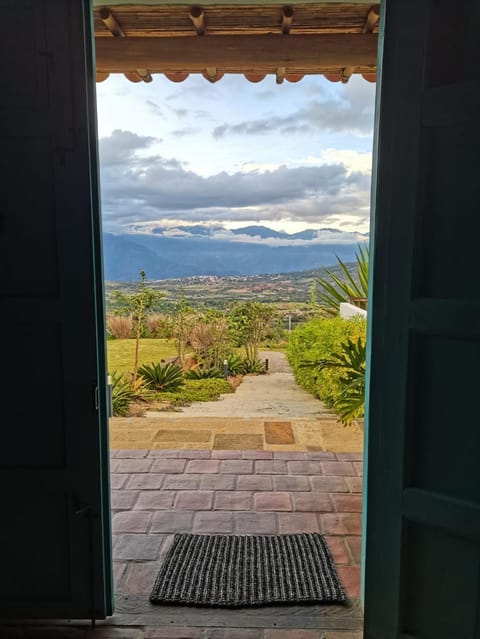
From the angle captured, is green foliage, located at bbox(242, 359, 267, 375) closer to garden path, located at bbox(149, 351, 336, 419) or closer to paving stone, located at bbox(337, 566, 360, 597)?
garden path, located at bbox(149, 351, 336, 419)

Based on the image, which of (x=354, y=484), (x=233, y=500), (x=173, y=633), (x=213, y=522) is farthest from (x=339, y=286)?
(x=173, y=633)

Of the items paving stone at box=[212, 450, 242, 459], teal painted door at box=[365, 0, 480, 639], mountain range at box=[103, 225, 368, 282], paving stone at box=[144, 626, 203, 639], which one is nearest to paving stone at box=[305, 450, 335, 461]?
paving stone at box=[212, 450, 242, 459]

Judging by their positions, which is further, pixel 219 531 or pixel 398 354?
pixel 219 531

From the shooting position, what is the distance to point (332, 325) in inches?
210

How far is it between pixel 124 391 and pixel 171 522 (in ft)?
10.4

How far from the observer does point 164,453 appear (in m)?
3.61

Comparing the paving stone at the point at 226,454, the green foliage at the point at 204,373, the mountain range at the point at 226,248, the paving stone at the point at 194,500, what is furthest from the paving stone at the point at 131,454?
the mountain range at the point at 226,248

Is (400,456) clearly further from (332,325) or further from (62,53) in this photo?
(332,325)

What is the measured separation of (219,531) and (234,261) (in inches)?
219

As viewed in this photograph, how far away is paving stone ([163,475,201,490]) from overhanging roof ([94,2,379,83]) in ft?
8.49

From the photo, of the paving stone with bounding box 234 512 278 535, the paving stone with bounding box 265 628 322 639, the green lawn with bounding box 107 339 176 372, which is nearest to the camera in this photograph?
the paving stone with bounding box 265 628 322 639

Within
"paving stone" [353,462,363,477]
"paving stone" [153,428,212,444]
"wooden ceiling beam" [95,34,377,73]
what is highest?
"wooden ceiling beam" [95,34,377,73]

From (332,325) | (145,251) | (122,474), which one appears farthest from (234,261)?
(122,474)

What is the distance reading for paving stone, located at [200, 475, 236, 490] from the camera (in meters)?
3.05
